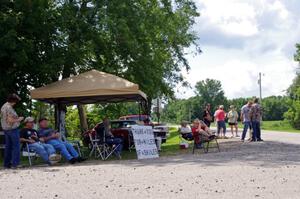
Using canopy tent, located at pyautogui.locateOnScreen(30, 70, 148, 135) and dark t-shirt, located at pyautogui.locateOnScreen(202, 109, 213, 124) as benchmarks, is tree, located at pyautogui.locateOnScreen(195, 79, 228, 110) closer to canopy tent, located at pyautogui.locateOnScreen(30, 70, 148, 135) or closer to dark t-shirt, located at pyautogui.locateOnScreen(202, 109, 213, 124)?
dark t-shirt, located at pyautogui.locateOnScreen(202, 109, 213, 124)

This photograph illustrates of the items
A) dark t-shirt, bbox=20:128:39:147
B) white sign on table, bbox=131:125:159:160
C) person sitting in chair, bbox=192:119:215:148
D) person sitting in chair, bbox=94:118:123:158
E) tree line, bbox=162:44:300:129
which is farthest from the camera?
tree line, bbox=162:44:300:129

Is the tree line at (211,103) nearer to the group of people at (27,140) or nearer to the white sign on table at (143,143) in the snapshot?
the white sign on table at (143,143)

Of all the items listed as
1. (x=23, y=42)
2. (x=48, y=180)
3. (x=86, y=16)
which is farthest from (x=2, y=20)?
(x=48, y=180)

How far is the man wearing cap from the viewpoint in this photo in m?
14.5

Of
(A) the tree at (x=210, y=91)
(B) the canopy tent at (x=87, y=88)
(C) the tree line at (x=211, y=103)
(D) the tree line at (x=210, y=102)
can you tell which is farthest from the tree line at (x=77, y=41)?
(A) the tree at (x=210, y=91)

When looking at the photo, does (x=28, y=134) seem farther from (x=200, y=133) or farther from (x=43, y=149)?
(x=200, y=133)

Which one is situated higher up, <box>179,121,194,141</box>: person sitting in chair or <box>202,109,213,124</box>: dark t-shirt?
<box>202,109,213,124</box>: dark t-shirt

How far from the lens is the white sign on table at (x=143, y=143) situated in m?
16.3

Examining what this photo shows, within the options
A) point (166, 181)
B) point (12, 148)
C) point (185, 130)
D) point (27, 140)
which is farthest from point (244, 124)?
point (166, 181)

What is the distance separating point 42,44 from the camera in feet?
65.8

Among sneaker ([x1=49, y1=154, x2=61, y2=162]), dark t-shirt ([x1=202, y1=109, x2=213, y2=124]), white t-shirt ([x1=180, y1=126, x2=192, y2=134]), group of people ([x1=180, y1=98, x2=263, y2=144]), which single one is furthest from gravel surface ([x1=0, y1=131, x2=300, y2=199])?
dark t-shirt ([x1=202, y1=109, x2=213, y2=124])

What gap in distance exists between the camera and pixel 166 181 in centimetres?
987

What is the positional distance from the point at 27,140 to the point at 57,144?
894mm

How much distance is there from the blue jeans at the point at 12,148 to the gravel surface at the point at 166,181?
3.80ft
